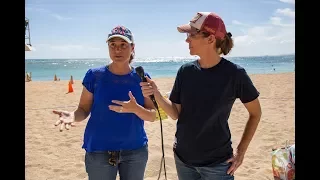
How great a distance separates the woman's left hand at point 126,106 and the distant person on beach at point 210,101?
31cm

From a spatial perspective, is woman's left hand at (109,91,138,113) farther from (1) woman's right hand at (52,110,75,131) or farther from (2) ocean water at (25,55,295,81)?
(2) ocean water at (25,55,295,81)

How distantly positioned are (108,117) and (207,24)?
90 centimetres

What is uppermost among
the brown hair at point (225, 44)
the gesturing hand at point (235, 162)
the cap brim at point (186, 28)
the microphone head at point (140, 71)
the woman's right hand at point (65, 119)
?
the cap brim at point (186, 28)

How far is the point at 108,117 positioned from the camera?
2.15 meters

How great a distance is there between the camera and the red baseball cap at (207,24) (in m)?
1.91

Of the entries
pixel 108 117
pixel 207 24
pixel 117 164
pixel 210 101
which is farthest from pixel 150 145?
pixel 207 24

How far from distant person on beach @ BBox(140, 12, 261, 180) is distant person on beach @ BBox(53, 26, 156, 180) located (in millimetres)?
351

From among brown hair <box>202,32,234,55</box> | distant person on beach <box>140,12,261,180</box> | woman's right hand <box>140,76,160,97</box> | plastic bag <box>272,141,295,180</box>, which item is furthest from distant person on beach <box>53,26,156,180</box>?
plastic bag <box>272,141,295,180</box>

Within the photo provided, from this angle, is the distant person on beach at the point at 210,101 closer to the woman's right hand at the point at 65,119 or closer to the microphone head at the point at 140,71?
the microphone head at the point at 140,71

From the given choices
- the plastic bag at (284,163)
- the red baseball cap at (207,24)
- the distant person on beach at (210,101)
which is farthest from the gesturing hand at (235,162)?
the plastic bag at (284,163)

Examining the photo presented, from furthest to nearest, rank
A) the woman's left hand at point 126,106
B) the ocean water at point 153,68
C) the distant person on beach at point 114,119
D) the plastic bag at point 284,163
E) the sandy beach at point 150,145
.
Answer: the ocean water at point 153,68
the sandy beach at point 150,145
the plastic bag at point 284,163
the distant person on beach at point 114,119
the woman's left hand at point 126,106
